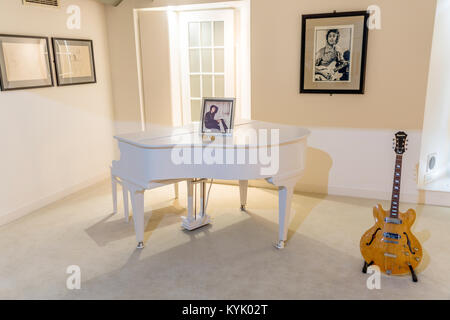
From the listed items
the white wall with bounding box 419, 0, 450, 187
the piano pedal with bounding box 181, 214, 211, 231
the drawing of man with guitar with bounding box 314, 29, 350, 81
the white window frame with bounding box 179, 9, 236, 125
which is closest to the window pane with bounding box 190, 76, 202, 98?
the white window frame with bounding box 179, 9, 236, 125

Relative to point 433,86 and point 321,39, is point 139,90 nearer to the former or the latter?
→ point 321,39

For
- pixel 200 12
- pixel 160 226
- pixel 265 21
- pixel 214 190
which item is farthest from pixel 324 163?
pixel 200 12

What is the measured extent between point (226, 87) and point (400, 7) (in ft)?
6.23

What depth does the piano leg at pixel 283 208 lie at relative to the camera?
263cm

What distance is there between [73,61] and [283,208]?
108 inches

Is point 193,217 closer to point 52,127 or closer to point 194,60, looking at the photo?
point 52,127

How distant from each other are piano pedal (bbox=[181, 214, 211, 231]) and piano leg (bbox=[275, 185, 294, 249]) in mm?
680

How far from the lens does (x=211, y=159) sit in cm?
237

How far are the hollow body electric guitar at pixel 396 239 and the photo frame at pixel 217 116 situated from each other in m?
1.12

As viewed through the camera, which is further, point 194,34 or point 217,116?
point 194,34

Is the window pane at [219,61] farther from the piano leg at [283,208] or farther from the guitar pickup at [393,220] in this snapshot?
the guitar pickup at [393,220]

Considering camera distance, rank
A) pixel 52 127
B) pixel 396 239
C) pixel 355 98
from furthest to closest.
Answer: pixel 52 127 < pixel 355 98 < pixel 396 239

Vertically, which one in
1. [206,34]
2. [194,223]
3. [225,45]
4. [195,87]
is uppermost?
[206,34]

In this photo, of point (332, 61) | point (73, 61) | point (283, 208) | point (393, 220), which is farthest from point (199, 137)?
point (73, 61)
